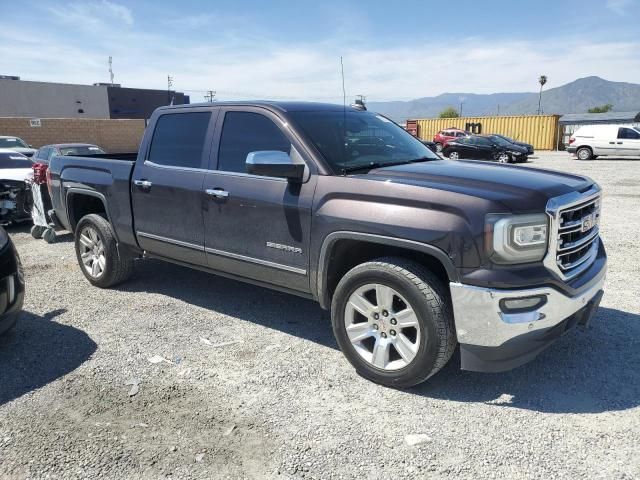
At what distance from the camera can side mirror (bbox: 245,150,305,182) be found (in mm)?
3646

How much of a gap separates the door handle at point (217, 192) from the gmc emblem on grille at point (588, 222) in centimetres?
260

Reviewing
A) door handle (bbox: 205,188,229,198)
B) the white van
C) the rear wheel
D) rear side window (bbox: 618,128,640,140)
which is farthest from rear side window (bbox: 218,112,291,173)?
rear side window (bbox: 618,128,640,140)

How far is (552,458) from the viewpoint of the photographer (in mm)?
2750

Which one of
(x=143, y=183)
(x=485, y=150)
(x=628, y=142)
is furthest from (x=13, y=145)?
(x=628, y=142)

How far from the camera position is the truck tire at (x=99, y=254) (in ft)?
17.8

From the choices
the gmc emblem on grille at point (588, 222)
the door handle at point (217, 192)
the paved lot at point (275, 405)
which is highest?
the door handle at point (217, 192)

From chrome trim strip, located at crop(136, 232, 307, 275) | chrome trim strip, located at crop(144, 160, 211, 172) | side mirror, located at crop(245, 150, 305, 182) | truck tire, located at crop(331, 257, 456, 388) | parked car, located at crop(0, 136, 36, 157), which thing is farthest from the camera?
parked car, located at crop(0, 136, 36, 157)

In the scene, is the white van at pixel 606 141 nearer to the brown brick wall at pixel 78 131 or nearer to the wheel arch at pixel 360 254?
the brown brick wall at pixel 78 131

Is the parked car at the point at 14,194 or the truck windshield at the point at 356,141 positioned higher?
the truck windshield at the point at 356,141

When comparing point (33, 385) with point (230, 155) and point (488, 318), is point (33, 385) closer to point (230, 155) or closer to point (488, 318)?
point (230, 155)

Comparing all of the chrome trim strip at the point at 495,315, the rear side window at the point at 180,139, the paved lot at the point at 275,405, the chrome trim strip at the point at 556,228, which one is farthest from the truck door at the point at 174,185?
the chrome trim strip at the point at 556,228

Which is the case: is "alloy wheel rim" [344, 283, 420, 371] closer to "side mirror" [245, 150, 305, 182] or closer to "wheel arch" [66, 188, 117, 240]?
"side mirror" [245, 150, 305, 182]

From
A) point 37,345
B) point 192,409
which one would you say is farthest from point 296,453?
point 37,345

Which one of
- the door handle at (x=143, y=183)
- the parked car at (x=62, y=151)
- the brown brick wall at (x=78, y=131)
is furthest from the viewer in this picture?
the brown brick wall at (x=78, y=131)
